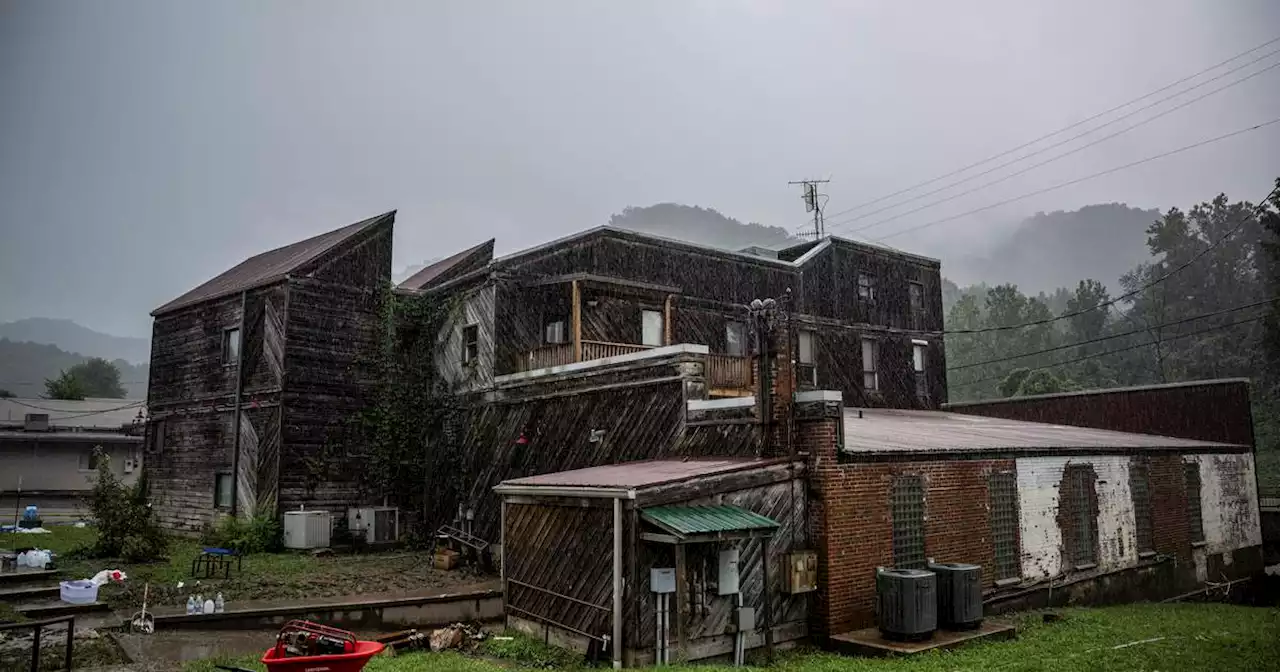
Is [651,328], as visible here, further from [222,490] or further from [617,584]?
[222,490]

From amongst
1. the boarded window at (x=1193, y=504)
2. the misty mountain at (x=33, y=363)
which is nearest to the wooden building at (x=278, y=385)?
the boarded window at (x=1193, y=504)

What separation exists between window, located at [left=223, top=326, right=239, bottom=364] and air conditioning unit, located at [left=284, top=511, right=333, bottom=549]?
6.16 m

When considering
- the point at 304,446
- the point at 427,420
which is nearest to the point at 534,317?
the point at 427,420

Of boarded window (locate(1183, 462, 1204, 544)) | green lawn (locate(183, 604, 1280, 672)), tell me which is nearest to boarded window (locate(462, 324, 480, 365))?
green lawn (locate(183, 604, 1280, 672))

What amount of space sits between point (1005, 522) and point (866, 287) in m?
16.4

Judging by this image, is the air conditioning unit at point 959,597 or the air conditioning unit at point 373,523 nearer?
the air conditioning unit at point 959,597

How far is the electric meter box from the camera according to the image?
39.2 feet

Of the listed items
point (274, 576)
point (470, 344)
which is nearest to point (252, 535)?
point (274, 576)

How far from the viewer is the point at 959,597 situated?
13852 millimetres

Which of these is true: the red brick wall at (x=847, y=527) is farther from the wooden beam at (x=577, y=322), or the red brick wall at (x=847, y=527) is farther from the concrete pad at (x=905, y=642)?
the wooden beam at (x=577, y=322)

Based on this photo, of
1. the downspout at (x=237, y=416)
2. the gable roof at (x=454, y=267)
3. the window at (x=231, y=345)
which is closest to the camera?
the downspout at (x=237, y=416)

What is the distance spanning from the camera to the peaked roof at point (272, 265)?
26.5 m

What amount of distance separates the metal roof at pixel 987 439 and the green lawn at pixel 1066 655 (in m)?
3.40

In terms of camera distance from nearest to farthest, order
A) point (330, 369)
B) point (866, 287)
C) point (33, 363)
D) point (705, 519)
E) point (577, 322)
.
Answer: point (705, 519), point (577, 322), point (330, 369), point (866, 287), point (33, 363)
